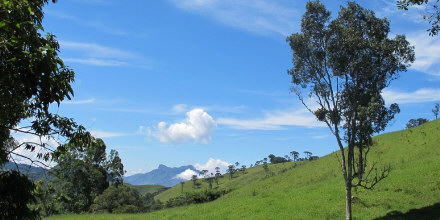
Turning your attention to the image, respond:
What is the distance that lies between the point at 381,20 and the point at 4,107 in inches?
871

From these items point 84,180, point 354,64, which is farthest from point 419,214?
point 84,180

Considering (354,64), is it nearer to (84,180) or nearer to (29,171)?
(29,171)

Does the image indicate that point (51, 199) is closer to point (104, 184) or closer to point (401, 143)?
point (104, 184)

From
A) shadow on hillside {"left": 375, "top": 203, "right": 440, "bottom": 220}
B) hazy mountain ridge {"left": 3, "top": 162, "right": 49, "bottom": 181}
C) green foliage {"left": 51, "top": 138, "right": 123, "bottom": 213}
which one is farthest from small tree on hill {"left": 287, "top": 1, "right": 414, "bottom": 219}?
green foliage {"left": 51, "top": 138, "right": 123, "bottom": 213}

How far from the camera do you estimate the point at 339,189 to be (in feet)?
111

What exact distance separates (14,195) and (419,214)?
79.3 ft

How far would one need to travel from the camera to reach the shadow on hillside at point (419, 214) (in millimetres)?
21078

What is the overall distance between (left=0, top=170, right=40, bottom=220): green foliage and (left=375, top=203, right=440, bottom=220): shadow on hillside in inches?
887

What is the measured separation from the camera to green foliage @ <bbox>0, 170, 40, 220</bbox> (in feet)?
26.2

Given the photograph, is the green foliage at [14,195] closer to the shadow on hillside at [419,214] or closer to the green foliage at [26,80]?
the green foliage at [26,80]

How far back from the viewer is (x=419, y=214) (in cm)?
2177

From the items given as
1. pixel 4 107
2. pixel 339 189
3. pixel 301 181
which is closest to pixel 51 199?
pixel 301 181

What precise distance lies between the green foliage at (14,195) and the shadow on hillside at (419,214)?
73.9 ft

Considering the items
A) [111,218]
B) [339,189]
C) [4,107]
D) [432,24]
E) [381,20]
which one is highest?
[381,20]
